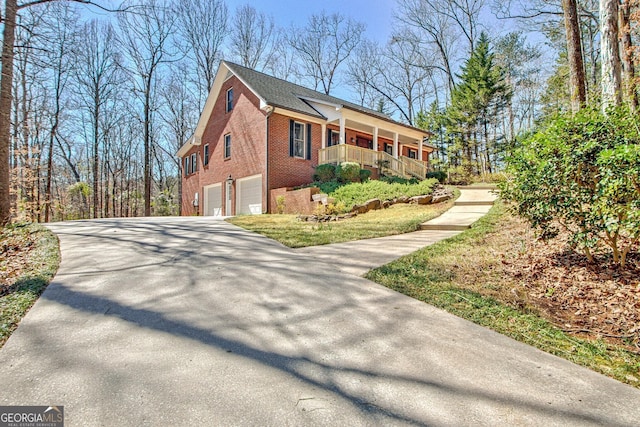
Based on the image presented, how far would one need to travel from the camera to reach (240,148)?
15.3 meters

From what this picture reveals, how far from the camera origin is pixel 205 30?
924 inches

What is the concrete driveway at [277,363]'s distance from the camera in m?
1.68

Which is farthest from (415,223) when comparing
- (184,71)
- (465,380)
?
(184,71)

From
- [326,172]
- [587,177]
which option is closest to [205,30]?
[326,172]

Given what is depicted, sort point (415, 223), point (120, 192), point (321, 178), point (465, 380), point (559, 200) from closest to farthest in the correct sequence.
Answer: point (465, 380)
point (559, 200)
point (415, 223)
point (321, 178)
point (120, 192)

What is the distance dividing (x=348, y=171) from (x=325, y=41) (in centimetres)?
1967

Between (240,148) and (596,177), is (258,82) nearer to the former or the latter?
(240,148)

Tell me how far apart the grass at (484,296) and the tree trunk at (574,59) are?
13.1 ft

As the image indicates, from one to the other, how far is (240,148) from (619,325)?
1470 cm

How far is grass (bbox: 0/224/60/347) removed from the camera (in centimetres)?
282

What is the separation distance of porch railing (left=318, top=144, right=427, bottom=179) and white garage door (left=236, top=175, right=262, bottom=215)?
3.19 m

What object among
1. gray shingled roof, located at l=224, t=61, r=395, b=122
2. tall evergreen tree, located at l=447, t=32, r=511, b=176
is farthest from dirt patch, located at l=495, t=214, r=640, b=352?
tall evergreen tree, located at l=447, t=32, r=511, b=176

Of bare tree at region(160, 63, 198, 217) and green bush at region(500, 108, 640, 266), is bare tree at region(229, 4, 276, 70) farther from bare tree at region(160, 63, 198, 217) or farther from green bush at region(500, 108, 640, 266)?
green bush at region(500, 108, 640, 266)

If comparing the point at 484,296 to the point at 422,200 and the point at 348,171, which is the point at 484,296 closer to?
the point at 422,200
